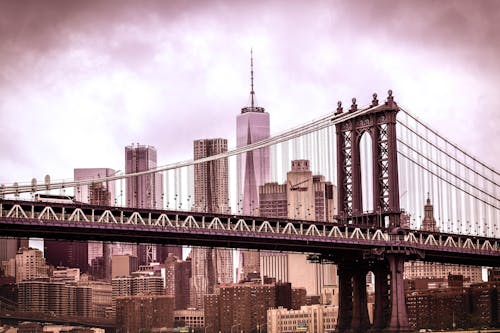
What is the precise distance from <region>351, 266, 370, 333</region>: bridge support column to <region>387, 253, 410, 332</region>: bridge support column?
5940mm

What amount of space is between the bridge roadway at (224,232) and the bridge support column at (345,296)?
285 cm

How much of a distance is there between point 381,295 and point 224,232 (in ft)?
85.8

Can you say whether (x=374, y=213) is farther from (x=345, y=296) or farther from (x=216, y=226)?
(x=216, y=226)

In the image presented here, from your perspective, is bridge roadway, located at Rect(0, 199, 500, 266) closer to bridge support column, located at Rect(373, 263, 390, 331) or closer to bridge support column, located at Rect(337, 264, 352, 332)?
bridge support column, located at Rect(337, 264, 352, 332)

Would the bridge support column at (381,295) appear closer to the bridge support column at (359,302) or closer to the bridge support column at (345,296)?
the bridge support column at (359,302)

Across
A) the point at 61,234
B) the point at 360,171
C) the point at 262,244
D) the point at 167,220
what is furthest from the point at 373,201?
the point at 61,234

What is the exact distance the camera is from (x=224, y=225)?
131500 mm

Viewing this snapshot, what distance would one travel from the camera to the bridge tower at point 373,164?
142875 mm

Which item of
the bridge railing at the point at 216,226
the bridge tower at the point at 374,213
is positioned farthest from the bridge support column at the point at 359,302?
the bridge railing at the point at 216,226

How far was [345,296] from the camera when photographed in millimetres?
149125

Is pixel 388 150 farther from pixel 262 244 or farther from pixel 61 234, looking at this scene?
pixel 61 234

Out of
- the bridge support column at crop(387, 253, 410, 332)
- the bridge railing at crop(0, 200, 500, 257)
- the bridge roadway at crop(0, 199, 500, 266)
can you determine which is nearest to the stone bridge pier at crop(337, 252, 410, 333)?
the bridge support column at crop(387, 253, 410, 332)

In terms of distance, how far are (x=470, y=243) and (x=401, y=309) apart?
19.6 meters

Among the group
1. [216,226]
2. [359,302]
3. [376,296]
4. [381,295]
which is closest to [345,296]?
[359,302]
